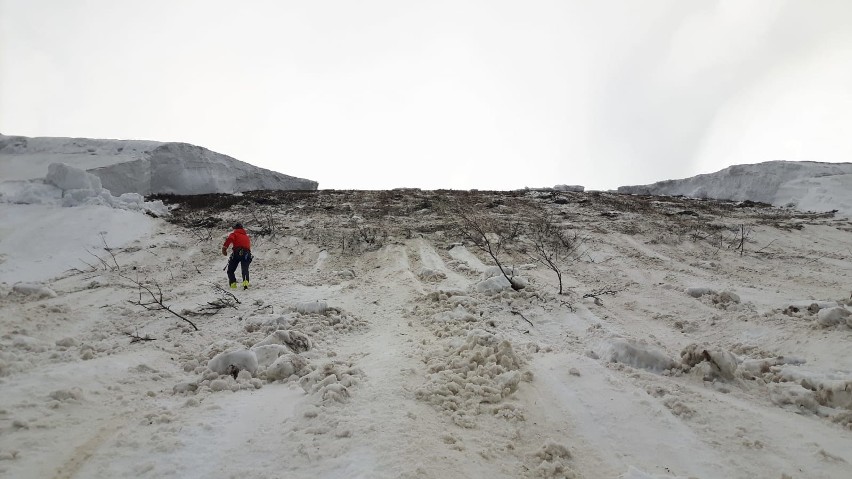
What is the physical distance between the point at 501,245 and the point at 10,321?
7170 mm

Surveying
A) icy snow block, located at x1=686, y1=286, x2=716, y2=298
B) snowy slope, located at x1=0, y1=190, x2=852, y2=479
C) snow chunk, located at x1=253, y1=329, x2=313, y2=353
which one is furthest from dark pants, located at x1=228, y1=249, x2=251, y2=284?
icy snow block, located at x1=686, y1=286, x2=716, y2=298

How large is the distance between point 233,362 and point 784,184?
74.1 feet

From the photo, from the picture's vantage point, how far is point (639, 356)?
3.08 metres

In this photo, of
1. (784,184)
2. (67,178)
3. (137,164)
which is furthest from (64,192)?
(784,184)

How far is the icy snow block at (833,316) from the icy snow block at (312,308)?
13.8 feet

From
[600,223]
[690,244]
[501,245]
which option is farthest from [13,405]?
[600,223]

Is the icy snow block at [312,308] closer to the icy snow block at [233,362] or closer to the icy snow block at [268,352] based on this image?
the icy snow block at [268,352]

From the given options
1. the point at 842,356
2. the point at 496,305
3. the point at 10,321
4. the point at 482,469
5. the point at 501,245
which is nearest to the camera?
the point at 482,469

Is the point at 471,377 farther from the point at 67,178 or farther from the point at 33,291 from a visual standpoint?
the point at 67,178

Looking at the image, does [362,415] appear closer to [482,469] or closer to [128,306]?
[482,469]

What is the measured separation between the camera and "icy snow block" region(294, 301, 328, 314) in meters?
4.39

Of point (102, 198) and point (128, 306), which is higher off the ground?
point (102, 198)

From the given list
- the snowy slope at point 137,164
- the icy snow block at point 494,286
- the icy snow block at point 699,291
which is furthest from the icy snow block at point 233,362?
the snowy slope at point 137,164

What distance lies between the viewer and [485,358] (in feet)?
9.79
